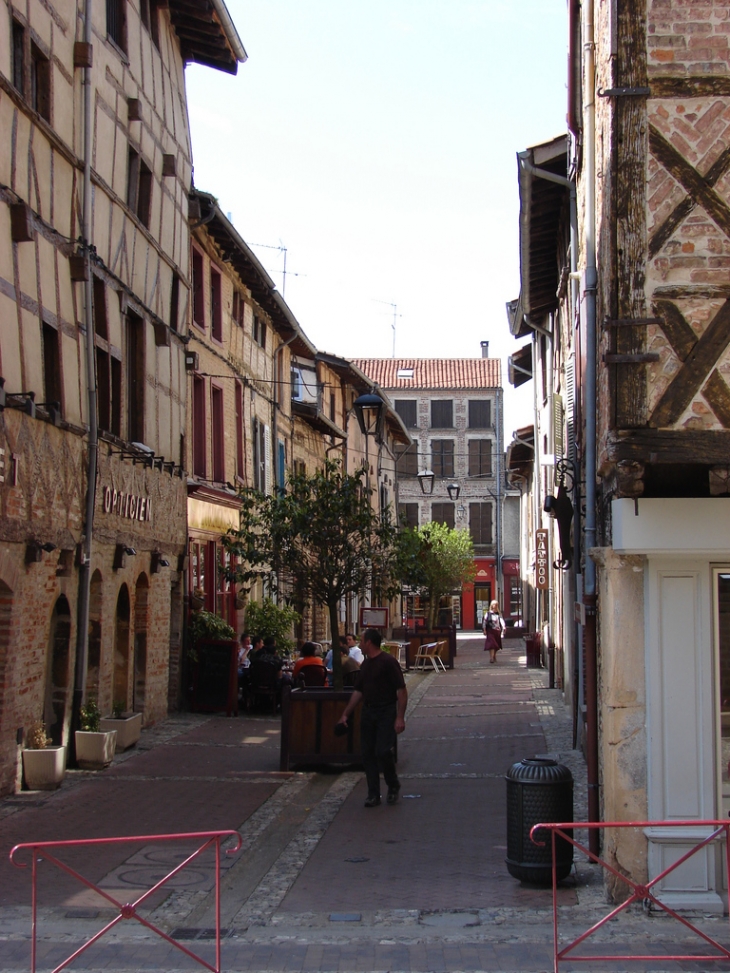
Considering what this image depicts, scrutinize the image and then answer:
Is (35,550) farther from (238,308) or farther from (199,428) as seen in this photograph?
(238,308)

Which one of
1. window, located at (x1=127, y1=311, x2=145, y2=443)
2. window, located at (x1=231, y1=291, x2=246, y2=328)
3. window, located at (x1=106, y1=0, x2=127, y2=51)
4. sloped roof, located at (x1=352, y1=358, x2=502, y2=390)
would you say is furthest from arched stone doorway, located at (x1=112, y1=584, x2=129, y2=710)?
sloped roof, located at (x1=352, y1=358, x2=502, y2=390)

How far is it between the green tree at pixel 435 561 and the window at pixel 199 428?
3872 mm

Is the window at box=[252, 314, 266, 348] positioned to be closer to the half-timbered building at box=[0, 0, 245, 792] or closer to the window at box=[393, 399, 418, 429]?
the half-timbered building at box=[0, 0, 245, 792]

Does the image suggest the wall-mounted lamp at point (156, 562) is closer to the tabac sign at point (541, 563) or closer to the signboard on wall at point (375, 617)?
the signboard on wall at point (375, 617)

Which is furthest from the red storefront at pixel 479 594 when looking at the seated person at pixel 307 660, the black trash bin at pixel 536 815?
the black trash bin at pixel 536 815

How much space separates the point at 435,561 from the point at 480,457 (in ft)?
101

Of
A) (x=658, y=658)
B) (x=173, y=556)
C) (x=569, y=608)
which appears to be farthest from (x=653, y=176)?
(x=173, y=556)

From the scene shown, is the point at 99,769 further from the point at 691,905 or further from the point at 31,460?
the point at 691,905

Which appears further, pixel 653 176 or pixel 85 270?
pixel 85 270

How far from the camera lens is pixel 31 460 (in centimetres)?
1271

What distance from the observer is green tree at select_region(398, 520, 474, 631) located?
53.1 ft

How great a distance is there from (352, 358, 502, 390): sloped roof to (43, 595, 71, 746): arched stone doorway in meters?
52.7

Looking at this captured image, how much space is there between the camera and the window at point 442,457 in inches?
2611

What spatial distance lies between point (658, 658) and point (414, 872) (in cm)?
249
